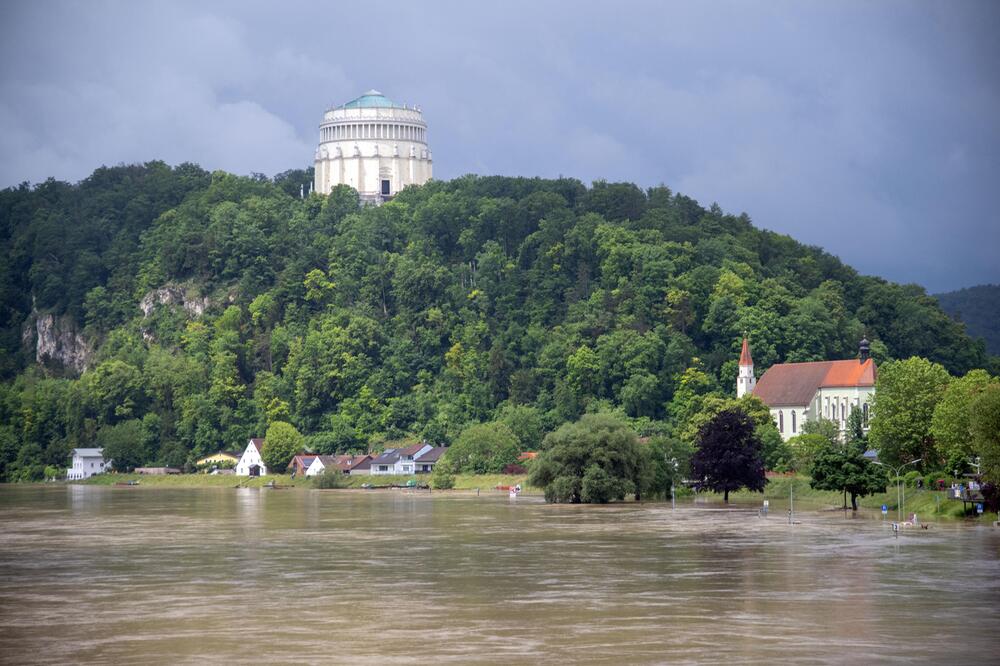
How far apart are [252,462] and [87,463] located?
22.4 m

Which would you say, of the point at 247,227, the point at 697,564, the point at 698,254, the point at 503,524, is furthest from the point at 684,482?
the point at 247,227

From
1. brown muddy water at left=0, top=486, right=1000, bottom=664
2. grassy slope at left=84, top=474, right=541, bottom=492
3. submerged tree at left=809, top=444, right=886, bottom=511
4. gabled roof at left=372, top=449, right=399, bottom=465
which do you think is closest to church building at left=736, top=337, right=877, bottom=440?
grassy slope at left=84, top=474, right=541, bottom=492

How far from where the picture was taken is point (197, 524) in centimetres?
8169

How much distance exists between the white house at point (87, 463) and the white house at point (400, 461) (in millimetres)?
36265

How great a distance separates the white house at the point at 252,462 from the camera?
159 m

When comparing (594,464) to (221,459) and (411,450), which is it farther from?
(221,459)

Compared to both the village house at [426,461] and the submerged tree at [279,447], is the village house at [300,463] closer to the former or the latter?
the submerged tree at [279,447]

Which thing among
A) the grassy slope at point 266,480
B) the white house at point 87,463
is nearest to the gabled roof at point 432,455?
the grassy slope at point 266,480

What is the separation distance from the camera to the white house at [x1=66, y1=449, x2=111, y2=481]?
17012 centimetres

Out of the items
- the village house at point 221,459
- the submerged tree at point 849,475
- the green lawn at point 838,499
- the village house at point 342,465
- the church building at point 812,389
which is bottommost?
the green lawn at point 838,499

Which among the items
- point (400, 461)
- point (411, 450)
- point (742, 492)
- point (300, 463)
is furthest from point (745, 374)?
point (300, 463)

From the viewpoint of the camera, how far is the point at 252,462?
160625 millimetres

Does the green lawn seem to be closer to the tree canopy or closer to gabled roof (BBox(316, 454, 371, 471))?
the tree canopy

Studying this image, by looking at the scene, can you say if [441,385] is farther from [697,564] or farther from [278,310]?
[697,564]
